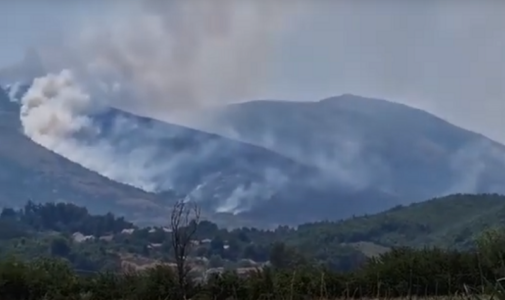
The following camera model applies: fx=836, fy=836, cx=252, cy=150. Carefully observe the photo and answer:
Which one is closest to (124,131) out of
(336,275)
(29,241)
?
(29,241)

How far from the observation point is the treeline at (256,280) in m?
11.8

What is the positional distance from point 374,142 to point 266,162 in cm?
2001

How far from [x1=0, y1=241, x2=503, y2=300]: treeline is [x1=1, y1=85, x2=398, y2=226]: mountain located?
2461 inches

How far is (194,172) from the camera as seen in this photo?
120 metres

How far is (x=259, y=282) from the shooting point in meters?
12.1

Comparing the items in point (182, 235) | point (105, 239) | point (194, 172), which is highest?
point (194, 172)

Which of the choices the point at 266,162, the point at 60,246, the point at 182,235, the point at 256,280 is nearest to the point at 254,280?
the point at 256,280

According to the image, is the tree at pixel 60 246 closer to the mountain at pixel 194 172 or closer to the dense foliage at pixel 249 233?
the dense foliage at pixel 249 233

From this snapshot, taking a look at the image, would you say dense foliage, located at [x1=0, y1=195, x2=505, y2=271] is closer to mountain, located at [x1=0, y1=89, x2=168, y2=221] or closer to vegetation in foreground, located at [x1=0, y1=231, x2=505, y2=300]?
vegetation in foreground, located at [x1=0, y1=231, x2=505, y2=300]

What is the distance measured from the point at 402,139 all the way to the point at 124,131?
50161 mm

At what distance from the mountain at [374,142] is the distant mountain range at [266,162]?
0.67 ft

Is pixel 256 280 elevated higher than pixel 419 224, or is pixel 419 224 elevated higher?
pixel 419 224

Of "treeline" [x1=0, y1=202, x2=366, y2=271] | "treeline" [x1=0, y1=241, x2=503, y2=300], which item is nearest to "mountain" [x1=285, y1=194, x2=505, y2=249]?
"treeline" [x1=0, y1=202, x2=366, y2=271]

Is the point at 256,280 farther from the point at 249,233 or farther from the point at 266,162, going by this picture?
the point at 266,162
